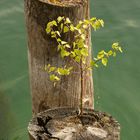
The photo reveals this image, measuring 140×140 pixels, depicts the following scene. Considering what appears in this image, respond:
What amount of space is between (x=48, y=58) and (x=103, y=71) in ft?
8.75

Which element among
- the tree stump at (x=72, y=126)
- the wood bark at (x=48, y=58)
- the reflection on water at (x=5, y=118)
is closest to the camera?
the tree stump at (x=72, y=126)

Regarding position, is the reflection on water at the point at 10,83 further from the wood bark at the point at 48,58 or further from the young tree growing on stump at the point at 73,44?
the young tree growing on stump at the point at 73,44

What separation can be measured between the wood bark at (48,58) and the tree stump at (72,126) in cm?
42

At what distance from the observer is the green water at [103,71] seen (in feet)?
18.3

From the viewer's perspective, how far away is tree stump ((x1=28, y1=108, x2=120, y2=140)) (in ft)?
9.80

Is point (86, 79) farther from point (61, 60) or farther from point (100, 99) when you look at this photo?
point (100, 99)

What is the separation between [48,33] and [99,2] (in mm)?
4078

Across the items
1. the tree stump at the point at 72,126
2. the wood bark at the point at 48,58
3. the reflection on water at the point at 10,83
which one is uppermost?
the wood bark at the point at 48,58

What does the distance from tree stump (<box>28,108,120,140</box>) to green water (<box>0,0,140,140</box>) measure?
7.58 ft

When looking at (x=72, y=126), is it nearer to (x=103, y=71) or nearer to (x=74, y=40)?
(x=74, y=40)

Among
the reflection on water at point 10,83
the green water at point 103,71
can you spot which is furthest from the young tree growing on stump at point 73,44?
the reflection on water at point 10,83

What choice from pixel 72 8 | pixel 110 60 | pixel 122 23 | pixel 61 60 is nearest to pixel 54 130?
pixel 61 60

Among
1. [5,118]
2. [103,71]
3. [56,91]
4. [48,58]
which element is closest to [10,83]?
[5,118]

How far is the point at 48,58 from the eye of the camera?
3490mm
